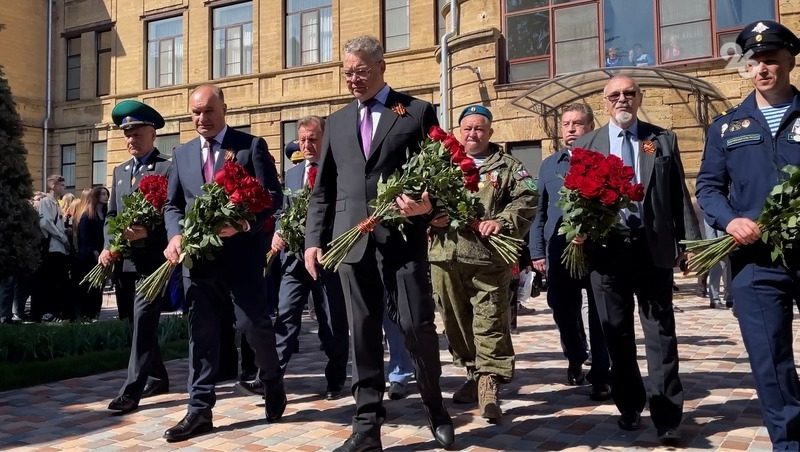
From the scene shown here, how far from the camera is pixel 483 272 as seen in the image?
16.4ft

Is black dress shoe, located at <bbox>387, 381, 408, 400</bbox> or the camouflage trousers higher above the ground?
the camouflage trousers

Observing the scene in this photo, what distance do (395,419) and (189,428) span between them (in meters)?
1.29

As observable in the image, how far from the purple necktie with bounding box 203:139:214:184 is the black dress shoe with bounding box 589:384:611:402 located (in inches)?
118

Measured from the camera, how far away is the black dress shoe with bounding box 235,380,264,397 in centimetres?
575

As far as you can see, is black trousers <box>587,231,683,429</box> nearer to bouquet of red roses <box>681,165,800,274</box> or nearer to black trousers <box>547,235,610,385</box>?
bouquet of red roses <box>681,165,800,274</box>

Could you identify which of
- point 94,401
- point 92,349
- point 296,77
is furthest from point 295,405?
point 296,77

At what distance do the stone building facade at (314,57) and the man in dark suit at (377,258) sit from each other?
308 inches

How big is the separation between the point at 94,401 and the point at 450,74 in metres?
13.7

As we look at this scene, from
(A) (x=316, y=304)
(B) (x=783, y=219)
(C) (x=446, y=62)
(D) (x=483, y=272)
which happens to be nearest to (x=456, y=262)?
(D) (x=483, y=272)

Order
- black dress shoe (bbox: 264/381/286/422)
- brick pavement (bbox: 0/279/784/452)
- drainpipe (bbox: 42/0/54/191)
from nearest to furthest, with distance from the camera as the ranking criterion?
brick pavement (bbox: 0/279/784/452)
black dress shoe (bbox: 264/381/286/422)
drainpipe (bbox: 42/0/54/191)

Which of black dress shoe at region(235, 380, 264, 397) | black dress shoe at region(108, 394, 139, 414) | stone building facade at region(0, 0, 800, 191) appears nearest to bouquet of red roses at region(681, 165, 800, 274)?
black dress shoe at region(235, 380, 264, 397)

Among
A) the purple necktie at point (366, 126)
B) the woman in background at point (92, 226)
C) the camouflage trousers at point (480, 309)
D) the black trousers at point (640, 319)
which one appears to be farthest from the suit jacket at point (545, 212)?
the woman in background at point (92, 226)

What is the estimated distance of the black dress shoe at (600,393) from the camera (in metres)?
5.24

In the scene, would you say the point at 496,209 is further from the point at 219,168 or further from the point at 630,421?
the point at 219,168
